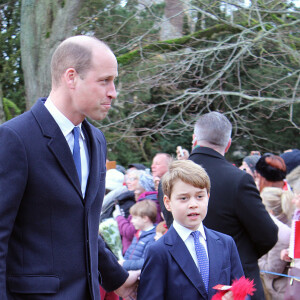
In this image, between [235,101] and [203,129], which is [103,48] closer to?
[203,129]

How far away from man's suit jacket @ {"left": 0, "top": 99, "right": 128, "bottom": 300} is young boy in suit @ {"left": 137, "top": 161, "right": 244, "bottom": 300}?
0.59 meters

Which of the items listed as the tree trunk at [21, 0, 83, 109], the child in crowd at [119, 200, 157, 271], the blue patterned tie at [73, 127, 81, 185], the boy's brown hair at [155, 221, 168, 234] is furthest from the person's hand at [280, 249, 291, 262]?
the tree trunk at [21, 0, 83, 109]

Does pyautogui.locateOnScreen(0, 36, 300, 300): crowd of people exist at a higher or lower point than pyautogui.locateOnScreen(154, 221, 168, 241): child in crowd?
higher

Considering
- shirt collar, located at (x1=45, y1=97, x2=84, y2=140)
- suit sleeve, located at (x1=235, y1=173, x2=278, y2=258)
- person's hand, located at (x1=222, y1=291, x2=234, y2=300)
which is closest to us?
shirt collar, located at (x1=45, y1=97, x2=84, y2=140)

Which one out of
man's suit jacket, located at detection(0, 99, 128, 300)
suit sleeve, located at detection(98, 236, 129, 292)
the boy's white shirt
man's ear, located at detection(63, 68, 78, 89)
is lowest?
suit sleeve, located at detection(98, 236, 129, 292)

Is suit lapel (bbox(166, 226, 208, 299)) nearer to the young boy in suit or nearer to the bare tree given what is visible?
the young boy in suit

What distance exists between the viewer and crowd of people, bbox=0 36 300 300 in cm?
204

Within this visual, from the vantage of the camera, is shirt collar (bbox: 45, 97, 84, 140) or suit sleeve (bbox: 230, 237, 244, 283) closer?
shirt collar (bbox: 45, 97, 84, 140)

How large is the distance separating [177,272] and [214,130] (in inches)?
53.5

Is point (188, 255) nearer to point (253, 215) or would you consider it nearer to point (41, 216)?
point (253, 215)

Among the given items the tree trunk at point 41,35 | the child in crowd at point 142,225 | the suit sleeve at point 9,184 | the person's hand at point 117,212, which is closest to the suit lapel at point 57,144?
the suit sleeve at point 9,184

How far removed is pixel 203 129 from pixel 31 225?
2.02m

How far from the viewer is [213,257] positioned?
278cm

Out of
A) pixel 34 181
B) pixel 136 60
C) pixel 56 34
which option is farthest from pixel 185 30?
pixel 34 181
